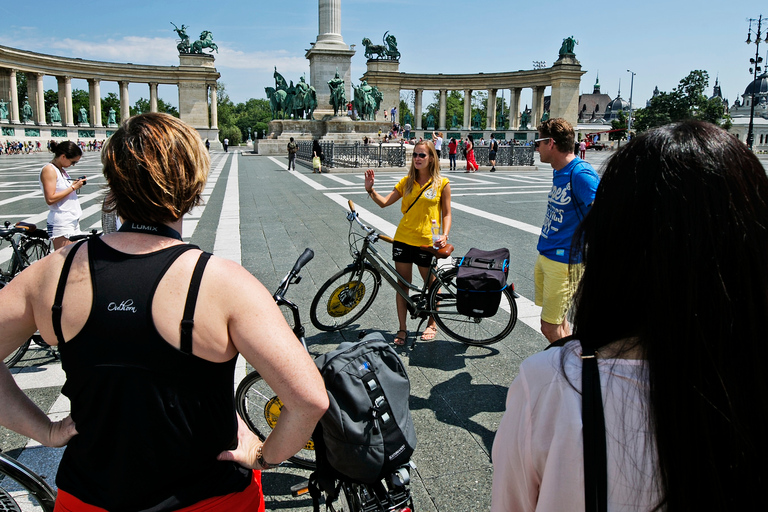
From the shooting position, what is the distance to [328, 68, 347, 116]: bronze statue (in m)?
43.2

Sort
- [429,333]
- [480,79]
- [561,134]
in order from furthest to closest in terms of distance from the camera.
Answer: [480,79]
[429,333]
[561,134]

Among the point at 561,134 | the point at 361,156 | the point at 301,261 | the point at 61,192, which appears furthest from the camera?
the point at 361,156

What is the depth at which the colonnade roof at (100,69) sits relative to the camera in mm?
61781

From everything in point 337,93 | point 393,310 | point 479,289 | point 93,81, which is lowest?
point 393,310

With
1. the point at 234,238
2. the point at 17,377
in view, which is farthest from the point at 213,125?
the point at 17,377

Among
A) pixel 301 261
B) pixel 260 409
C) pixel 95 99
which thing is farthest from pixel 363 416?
pixel 95 99

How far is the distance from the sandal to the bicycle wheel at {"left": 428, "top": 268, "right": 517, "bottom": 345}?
0.40ft

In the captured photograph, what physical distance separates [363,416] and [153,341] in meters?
0.90

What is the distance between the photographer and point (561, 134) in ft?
12.5

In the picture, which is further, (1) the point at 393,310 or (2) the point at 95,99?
(2) the point at 95,99

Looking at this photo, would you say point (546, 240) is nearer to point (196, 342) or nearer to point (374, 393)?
point (374, 393)

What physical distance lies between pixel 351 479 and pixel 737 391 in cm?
150

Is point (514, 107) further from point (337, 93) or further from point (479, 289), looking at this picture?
point (479, 289)

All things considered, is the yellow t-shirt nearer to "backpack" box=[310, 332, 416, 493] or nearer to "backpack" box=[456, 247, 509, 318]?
"backpack" box=[456, 247, 509, 318]
